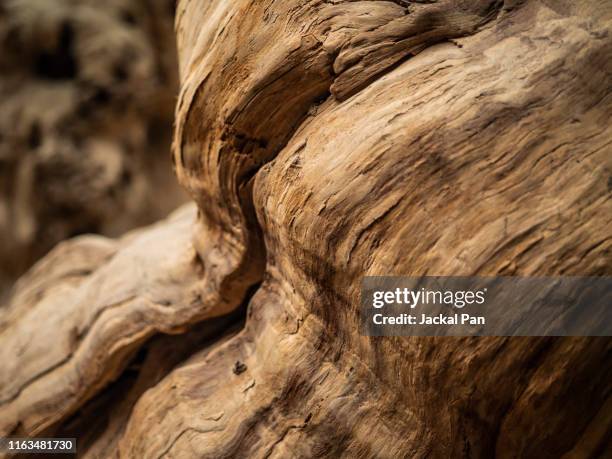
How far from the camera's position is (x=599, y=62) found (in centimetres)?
77

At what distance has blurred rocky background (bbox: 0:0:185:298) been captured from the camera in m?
2.56

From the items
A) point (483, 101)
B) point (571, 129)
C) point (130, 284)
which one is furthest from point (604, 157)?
point (130, 284)

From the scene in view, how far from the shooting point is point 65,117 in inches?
101

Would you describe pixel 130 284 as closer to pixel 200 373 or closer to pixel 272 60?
pixel 200 373

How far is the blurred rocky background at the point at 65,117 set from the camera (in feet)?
8.41

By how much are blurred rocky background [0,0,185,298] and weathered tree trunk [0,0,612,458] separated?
164cm

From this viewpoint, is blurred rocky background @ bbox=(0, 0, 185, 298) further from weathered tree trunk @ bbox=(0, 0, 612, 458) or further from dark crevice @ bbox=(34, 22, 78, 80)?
weathered tree trunk @ bbox=(0, 0, 612, 458)

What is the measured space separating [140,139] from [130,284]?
5.86ft
